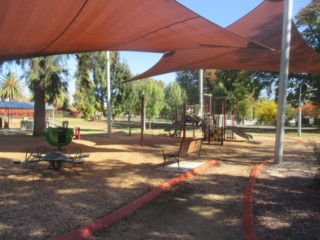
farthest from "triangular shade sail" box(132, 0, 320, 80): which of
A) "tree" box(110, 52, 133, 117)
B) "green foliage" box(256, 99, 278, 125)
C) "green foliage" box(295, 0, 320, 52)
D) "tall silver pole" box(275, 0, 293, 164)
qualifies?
"green foliage" box(256, 99, 278, 125)

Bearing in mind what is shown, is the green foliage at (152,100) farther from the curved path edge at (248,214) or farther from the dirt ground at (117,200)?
the curved path edge at (248,214)

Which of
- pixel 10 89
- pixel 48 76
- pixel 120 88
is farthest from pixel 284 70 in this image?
pixel 10 89

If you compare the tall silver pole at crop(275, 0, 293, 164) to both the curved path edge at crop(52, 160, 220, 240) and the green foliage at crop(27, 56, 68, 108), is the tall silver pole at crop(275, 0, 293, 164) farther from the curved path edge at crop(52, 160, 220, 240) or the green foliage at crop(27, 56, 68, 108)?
the green foliage at crop(27, 56, 68, 108)

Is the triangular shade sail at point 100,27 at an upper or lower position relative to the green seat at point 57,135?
upper

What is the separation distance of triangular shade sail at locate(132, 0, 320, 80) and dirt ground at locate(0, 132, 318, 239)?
3.42m

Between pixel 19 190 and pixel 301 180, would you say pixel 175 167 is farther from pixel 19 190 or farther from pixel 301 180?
pixel 19 190

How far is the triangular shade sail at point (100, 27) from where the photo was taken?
20.5 feet

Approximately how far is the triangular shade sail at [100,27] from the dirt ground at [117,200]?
9.37 feet

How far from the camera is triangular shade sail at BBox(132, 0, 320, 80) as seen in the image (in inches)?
449

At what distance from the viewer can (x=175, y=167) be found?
9.91 meters

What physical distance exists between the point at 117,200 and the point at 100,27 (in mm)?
3319

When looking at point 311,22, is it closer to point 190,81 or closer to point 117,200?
point 117,200

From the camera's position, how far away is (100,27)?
7.50 meters

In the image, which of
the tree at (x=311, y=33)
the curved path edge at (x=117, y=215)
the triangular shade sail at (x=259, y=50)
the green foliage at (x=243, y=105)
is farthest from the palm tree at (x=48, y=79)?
the green foliage at (x=243, y=105)
